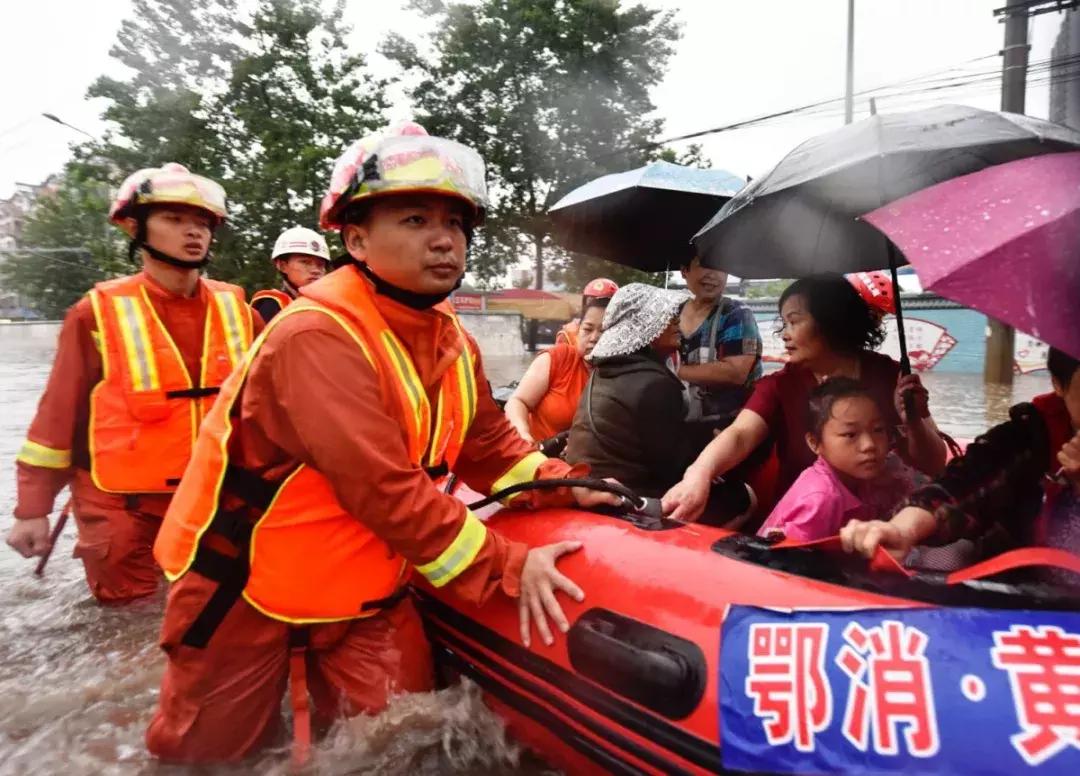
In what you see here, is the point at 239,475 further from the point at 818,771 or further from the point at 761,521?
the point at 761,521

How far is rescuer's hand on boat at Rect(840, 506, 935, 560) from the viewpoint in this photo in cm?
164

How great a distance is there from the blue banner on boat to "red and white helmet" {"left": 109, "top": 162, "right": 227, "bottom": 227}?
2442 mm

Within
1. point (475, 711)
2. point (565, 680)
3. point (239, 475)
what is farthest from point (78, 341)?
point (565, 680)

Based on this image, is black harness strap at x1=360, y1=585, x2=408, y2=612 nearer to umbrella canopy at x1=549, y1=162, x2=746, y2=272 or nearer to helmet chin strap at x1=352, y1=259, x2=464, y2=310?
helmet chin strap at x1=352, y1=259, x2=464, y2=310

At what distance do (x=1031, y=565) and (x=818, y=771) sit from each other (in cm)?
55

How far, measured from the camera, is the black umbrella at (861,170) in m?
1.74

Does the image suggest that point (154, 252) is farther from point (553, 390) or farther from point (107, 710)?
point (553, 390)

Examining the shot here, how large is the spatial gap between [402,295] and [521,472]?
Result: 27.1 inches

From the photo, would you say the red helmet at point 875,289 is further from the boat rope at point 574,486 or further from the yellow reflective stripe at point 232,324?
the yellow reflective stripe at point 232,324

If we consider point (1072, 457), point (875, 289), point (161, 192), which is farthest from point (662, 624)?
point (161, 192)

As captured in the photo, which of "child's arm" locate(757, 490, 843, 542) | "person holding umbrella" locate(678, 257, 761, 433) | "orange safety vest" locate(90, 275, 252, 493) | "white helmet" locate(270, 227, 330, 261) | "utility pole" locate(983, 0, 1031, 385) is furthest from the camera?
"utility pole" locate(983, 0, 1031, 385)

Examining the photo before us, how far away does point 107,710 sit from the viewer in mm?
2465

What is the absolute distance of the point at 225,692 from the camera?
1798 mm

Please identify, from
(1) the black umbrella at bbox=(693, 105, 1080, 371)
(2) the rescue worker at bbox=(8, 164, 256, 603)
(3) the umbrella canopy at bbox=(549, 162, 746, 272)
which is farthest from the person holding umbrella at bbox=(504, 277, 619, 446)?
(2) the rescue worker at bbox=(8, 164, 256, 603)
